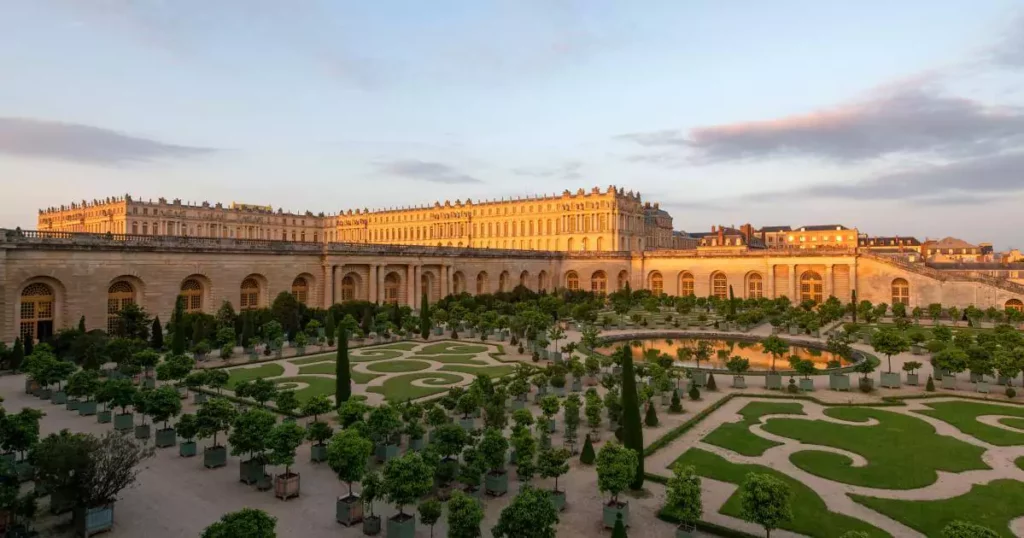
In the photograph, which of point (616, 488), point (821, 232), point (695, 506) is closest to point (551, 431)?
point (616, 488)

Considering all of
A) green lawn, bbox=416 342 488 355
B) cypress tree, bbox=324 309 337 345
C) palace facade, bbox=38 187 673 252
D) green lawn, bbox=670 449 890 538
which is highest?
palace facade, bbox=38 187 673 252

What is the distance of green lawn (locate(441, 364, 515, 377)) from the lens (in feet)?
106

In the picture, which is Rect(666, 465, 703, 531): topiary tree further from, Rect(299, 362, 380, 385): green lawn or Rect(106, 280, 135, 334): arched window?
Rect(106, 280, 135, 334): arched window

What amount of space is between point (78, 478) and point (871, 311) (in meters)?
59.6

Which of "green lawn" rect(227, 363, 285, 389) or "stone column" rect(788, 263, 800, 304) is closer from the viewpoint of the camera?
"green lawn" rect(227, 363, 285, 389)

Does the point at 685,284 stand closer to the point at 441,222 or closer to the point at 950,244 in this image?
the point at 441,222

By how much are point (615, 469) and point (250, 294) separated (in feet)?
134

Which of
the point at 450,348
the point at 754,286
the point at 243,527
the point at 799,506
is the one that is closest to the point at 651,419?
the point at 799,506

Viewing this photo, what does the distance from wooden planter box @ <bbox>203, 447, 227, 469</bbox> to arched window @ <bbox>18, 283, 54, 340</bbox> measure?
25.0 metres

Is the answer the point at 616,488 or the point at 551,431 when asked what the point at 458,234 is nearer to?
the point at 551,431

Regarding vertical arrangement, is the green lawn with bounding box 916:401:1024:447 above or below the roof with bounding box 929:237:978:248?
below

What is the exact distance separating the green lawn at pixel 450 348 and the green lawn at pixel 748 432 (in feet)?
62.0

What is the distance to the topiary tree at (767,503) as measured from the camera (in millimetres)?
12398

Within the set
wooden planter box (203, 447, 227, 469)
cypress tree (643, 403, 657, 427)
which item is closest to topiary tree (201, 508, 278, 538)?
wooden planter box (203, 447, 227, 469)
